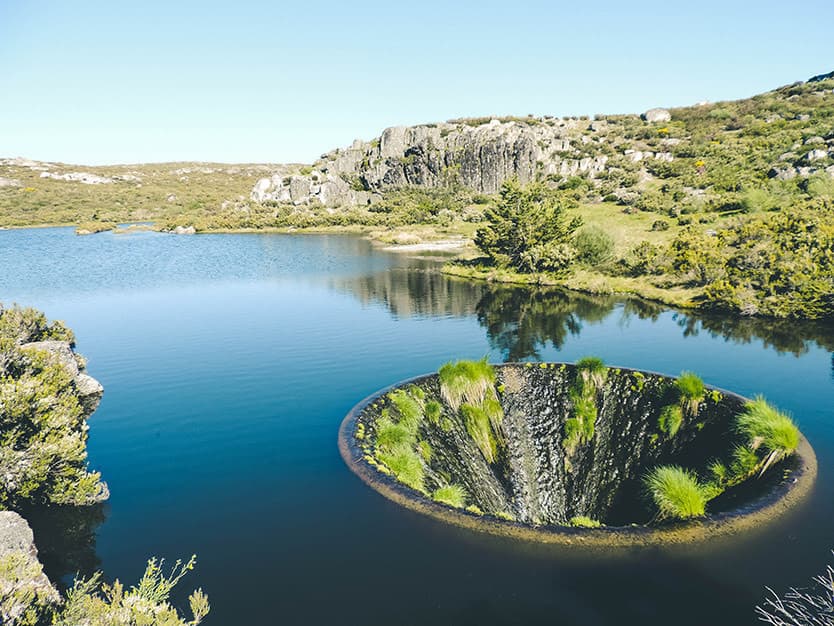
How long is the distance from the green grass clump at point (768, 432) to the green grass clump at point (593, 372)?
6981mm

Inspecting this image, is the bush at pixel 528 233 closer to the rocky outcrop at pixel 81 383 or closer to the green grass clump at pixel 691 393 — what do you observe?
the green grass clump at pixel 691 393

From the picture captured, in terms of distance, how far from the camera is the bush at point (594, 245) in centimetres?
6400

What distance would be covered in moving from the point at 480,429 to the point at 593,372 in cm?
743

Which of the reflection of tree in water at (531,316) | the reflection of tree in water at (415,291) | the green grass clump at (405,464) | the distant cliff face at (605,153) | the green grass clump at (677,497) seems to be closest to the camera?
the green grass clump at (677,497)

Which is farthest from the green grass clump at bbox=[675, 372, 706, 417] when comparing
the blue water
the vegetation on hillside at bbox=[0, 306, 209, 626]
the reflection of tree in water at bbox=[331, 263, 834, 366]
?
the vegetation on hillside at bbox=[0, 306, 209, 626]

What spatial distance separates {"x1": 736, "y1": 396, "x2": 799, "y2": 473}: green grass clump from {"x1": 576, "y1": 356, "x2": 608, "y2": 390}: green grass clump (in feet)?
22.9

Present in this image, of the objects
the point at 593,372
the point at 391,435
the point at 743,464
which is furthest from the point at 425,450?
the point at 743,464

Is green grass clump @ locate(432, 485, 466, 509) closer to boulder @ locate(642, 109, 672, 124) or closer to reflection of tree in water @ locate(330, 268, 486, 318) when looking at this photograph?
reflection of tree in water @ locate(330, 268, 486, 318)

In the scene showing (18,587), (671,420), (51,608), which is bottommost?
(671,420)

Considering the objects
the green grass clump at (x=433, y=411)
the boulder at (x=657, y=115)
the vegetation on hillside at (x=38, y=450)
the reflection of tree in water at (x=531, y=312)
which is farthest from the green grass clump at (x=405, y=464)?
the boulder at (x=657, y=115)

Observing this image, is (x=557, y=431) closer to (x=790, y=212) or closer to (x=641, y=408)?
(x=641, y=408)

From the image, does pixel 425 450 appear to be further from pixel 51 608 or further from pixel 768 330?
pixel 768 330

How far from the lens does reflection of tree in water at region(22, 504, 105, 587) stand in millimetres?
14039

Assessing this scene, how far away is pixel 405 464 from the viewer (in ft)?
65.2
